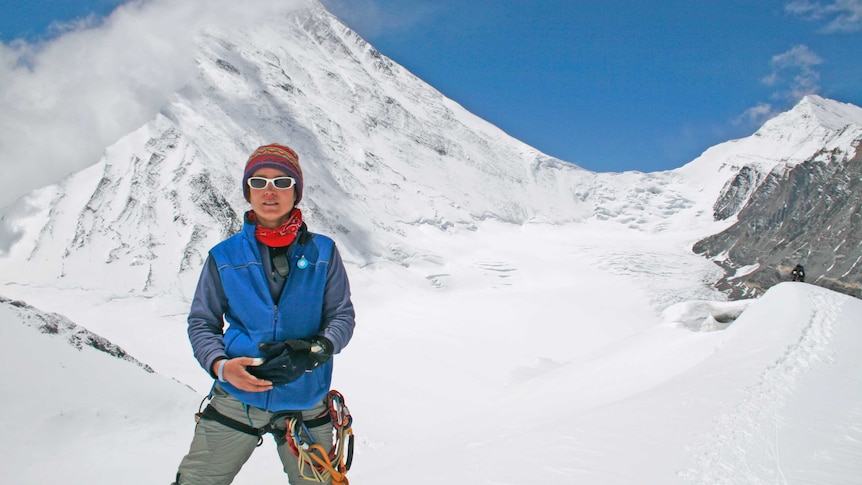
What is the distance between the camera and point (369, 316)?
150ft

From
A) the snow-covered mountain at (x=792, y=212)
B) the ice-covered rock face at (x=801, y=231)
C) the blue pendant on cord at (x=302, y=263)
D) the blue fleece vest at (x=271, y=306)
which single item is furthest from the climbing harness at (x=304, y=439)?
the ice-covered rock face at (x=801, y=231)

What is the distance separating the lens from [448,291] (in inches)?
2159

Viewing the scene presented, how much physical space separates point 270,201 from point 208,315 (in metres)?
0.78

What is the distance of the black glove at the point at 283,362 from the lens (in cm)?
320

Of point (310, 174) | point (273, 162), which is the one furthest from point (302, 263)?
point (310, 174)

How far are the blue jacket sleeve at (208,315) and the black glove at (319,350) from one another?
0.53 meters

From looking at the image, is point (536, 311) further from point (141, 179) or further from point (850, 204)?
point (850, 204)

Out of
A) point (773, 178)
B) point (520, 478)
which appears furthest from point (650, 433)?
point (773, 178)

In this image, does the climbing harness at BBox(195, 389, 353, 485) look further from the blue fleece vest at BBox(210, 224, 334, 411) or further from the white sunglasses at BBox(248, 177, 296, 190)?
the white sunglasses at BBox(248, 177, 296, 190)

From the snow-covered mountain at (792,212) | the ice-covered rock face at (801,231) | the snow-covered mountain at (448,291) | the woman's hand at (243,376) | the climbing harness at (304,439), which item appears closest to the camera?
the woman's hand at (243,376)

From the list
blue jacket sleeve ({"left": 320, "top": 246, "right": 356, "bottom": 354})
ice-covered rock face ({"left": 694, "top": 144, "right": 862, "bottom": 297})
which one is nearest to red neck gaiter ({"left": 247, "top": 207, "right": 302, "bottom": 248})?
blue jacket sleeve ({"left": 320, "top": 246, "right": 356, "bottom": 354})

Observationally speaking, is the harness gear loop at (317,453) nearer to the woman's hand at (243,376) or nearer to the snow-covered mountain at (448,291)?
the woman's hand at (243,376)

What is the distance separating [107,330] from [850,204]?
8040cm

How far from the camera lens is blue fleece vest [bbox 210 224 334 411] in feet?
11.1
